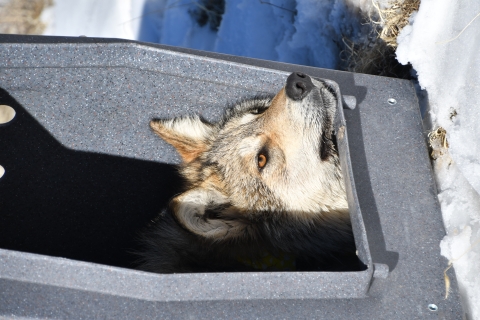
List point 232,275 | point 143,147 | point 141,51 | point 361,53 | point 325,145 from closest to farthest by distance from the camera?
point 232,275 → point 141,51 → point 325,145 → point 143,147 → point 361,53

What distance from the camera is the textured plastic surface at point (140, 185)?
146 cm

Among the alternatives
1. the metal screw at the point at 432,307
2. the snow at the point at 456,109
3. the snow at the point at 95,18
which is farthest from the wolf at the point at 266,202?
the snow at the point at 95,18

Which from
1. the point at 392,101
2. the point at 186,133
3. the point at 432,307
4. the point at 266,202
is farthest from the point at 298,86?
the point at 432,307

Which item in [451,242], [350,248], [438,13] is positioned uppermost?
[438,13]

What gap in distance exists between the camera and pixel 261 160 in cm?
231

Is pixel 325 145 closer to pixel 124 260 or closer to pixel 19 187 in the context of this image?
pixel 124 260

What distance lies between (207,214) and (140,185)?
1.45 ft

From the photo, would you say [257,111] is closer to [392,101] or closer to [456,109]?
[392,101]

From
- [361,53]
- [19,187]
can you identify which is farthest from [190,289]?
[361,53]

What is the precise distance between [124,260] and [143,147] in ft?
2.00

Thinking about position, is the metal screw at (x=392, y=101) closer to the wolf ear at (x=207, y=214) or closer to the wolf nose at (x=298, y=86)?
the wolf nose at (x=298, y=86)

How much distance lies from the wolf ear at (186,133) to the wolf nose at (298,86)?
61cm

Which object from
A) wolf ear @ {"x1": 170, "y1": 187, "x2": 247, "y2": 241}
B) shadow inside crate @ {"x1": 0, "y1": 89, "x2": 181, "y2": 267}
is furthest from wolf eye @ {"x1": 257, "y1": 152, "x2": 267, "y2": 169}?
shadow inside crate @ {"x1": 0, "y1": 89, "x2": 181, "y2": 267}

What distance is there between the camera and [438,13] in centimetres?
214
